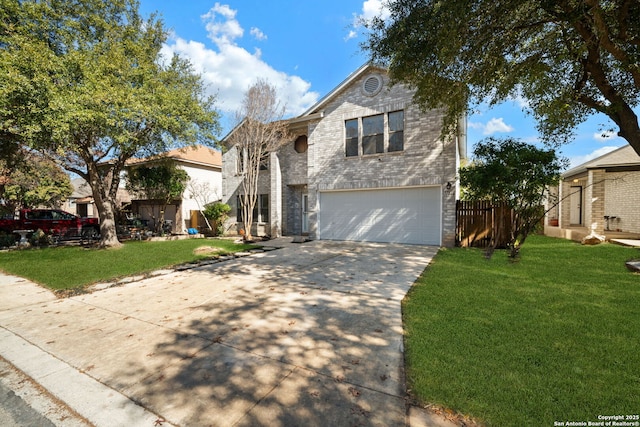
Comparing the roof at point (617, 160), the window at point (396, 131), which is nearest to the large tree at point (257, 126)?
the window at point (396, 131)

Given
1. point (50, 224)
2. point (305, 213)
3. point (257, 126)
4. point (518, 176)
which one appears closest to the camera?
point (518, 176)

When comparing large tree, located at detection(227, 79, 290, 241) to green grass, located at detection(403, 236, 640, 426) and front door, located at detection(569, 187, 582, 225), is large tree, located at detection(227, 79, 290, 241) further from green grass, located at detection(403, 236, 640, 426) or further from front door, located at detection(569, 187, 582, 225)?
front door, located at detection(569, 187, 582, 225)

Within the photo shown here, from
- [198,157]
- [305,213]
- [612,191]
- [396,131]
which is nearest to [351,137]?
[396,131]

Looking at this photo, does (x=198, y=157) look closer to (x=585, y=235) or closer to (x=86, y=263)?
(x=86, y=263)

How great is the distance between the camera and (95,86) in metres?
8.46

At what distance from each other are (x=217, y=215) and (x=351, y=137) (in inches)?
359

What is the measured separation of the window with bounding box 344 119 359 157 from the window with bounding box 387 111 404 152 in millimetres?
1633

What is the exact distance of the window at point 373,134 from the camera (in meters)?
12.5

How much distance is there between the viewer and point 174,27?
1242 cm

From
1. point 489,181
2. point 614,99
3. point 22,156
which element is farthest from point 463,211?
point 22,156

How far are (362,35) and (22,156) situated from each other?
15559 mm

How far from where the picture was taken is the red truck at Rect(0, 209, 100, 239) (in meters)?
13.2

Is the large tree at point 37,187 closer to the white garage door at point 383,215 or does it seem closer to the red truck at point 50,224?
the red truck at point 50,224

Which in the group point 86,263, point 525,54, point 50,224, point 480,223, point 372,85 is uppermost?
point 372,85
